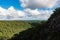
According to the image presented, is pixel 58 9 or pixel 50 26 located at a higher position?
pixel 58 9

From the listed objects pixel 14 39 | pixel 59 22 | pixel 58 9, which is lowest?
pixel 14 39

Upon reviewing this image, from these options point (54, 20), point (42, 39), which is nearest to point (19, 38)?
point (42, 39)

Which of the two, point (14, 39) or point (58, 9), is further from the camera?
point (14, 39)

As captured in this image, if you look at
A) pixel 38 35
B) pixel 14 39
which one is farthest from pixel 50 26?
pixel 14 39

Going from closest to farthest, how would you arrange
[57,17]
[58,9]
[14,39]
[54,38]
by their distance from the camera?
[54,38] < [57,17] < [58,9] < [14,39]

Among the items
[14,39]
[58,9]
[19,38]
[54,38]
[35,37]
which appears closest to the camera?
[54,38]

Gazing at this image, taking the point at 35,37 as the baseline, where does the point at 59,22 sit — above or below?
above

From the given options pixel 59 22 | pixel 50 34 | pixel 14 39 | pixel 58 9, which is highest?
pixel 58 9

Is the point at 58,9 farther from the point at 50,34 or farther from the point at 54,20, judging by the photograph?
the point at 50,34

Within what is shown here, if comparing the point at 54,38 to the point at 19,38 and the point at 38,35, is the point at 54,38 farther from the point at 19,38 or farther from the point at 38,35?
the point at 19,38
